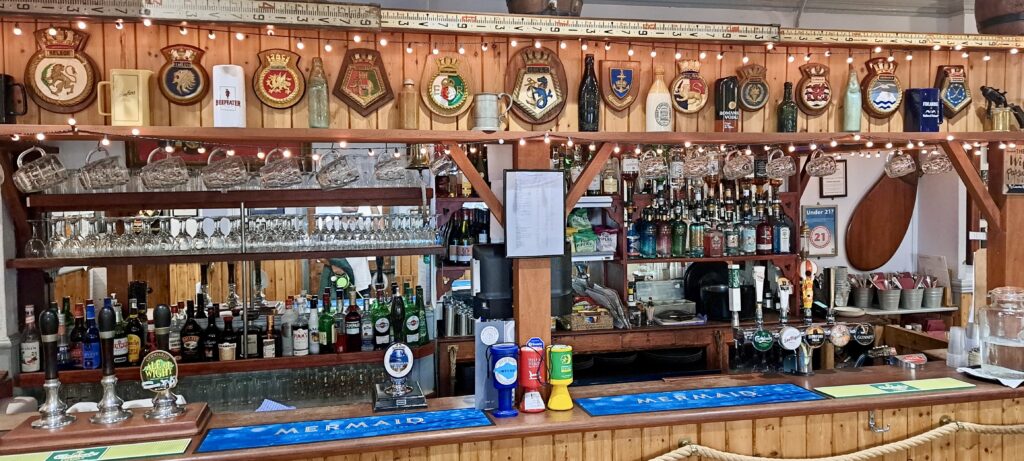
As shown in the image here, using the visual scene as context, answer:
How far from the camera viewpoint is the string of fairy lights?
313 cm

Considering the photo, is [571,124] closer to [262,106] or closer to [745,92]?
[745,92]

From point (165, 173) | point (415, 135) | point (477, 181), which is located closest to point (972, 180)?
point (477, 181)

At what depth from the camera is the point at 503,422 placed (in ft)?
A: 10.2

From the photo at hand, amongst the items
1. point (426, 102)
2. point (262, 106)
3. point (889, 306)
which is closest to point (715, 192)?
point (889, 306)

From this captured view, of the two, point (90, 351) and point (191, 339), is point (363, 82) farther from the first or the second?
point (90, 351)

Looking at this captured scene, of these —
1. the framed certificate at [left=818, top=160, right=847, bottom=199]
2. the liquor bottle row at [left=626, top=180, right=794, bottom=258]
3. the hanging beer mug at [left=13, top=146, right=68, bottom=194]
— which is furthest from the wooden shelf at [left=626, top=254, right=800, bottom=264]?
the hanging beer mug at [left=13, top=146, right=68, bottom=194]

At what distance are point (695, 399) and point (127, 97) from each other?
2.82 metres

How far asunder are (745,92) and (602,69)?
76 cm

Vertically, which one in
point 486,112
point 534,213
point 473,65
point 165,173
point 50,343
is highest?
point 473,65

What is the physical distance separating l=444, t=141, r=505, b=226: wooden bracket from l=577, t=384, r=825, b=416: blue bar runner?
0.97m

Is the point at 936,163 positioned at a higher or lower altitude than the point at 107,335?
higher

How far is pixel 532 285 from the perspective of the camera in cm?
346

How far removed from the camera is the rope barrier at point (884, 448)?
124 inches

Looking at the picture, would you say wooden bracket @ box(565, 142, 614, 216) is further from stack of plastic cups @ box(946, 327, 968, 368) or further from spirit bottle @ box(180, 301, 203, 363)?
spirit bottle @ box(180, 301, 203, 363)
